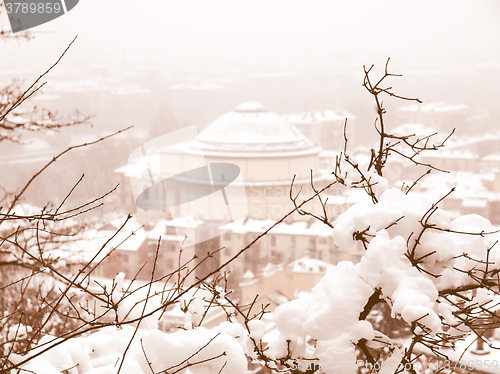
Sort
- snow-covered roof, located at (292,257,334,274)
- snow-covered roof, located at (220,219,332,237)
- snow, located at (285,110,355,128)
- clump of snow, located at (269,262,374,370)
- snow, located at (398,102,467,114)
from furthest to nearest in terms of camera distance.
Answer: snow, located at (285,110,355,128), snow, located at (398,102,467,114), snow-covered roof, located at (220,219,332,237), snow-covered roof, located at (292,257,334,274), clump of snow, located at (269,262,374,370)

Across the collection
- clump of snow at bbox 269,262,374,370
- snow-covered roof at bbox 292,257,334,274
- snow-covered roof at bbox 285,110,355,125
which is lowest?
snow-covered roof at bbox 292,257,334,274

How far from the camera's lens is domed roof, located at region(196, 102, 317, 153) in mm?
7945

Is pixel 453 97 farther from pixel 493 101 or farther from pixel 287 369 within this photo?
pixel 287 369

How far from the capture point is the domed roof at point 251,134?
7945 millimetres

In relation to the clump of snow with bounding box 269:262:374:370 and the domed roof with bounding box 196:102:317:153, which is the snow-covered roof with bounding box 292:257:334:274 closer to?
the domed roof with bounding box 196:102:317:153

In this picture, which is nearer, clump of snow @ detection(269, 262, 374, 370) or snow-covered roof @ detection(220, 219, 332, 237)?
Answer: clump of snow @ detection(269, 262, 374, 370)

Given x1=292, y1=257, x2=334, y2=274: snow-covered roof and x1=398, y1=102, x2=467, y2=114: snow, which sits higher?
x1=398, y1=102, x2=467, y2=114: snow

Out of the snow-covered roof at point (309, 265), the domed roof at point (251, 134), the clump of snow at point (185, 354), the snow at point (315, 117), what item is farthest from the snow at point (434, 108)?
the clump of snow at point (185, 354)

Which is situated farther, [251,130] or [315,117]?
[315,117]

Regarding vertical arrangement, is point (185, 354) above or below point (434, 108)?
above

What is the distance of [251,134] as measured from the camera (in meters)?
8.12

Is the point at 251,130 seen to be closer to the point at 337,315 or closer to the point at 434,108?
the point at 434,108

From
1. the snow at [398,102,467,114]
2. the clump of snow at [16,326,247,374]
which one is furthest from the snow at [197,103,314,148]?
the clump of snow at [16,326,247,374]

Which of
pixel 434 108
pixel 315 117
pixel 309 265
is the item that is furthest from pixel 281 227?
pixel 315 117
